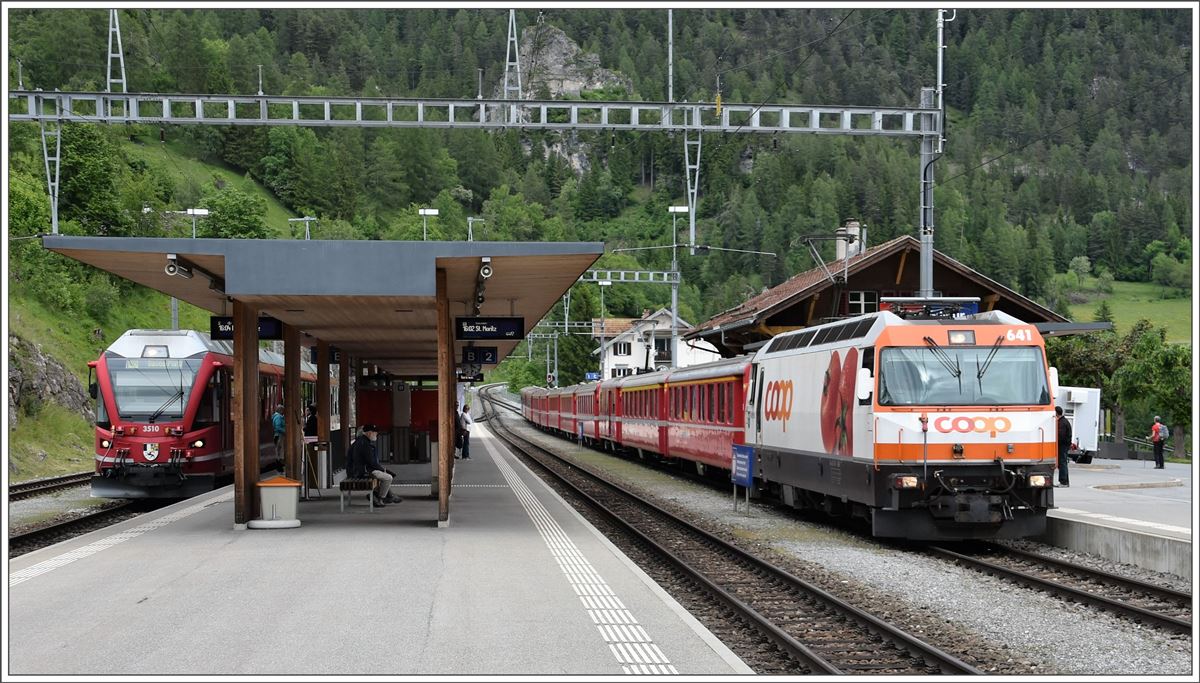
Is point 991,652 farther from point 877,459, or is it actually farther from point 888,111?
point 888,111

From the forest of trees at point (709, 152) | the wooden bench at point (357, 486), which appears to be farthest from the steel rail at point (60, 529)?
the forest of trees at point (709, 152)

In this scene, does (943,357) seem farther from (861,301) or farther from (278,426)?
(861,301)

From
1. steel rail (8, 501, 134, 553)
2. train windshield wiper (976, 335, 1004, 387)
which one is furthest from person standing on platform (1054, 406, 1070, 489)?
steel rail (8, 501, 134, 553)

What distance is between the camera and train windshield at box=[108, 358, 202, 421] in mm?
23062

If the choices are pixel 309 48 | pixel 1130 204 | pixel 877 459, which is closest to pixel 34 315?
pixel 877 459

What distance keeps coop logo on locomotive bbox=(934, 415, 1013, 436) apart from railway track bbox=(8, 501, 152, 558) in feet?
37.0

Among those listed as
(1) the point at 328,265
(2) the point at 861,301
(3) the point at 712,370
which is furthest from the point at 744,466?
(2) the point at 861,301

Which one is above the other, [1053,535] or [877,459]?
[877,459]

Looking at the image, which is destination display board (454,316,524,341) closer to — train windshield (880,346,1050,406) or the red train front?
the red train front

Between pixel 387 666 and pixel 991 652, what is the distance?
462 cm

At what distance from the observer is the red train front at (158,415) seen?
22547 mm

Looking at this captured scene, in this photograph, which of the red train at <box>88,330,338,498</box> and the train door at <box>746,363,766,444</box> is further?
the red train at <box>88,330,338,498</box>

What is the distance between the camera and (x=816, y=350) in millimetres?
18531

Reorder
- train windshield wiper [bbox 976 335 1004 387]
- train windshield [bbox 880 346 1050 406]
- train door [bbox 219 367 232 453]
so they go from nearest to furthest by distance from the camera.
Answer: train windshield [bbox 880 346 1050 406] → train windshield wiper [bbox 976 335 1004 387] → train door [bbox 219 367 232 453]
